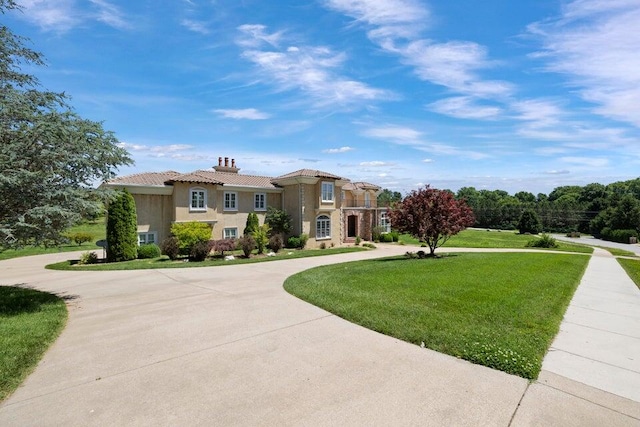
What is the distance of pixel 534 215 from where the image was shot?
55.9 m

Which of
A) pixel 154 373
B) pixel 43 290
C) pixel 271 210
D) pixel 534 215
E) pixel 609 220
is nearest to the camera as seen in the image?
pixel 154 373

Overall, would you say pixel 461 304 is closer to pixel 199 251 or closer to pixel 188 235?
pixel 199 251

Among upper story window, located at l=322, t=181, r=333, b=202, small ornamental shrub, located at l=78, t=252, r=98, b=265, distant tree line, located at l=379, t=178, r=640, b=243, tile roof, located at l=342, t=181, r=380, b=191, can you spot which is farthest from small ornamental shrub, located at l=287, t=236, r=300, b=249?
distant tree line, located at l=379, t=178, r=640, b=243

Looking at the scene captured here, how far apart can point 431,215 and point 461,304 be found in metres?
9.57

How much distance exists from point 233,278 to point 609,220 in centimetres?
6208

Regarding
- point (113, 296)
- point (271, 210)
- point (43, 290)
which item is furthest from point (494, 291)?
point (271, 210)

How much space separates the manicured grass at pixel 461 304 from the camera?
5341 millimetres

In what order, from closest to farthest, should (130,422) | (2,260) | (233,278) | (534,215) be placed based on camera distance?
(130,422)
(233,278)
(2,260)
(534,215)

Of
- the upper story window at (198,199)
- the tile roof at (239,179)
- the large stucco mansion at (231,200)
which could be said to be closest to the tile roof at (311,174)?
the large stucco mansion at (231,200)

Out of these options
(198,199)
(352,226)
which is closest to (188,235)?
(198,199)

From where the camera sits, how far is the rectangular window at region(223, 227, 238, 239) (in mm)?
22672

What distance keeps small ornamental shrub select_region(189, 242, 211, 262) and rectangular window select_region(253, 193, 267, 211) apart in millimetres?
7329

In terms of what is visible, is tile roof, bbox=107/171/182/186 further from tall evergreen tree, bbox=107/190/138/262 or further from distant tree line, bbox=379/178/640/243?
distant tree line, bbox=379/178/640/243

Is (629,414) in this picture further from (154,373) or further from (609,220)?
(609,220)
